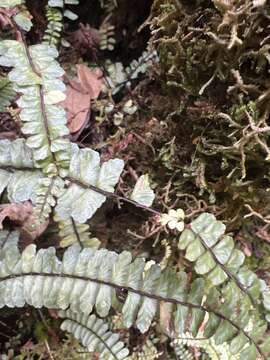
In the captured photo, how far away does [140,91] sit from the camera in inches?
78.4

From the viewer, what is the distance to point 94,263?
4.40 feet

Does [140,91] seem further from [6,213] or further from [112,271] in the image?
[112,271]

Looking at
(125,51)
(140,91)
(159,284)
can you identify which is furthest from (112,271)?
(125,51)

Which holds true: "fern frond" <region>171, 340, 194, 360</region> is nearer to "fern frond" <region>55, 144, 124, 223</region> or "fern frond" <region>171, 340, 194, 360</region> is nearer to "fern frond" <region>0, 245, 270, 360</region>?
"fern frond" <region>0, 245, 270, 360</region>

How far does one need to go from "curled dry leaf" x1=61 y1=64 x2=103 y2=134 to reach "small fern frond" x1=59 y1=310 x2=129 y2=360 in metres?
0.66

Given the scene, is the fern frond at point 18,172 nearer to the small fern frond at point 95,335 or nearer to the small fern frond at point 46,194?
the small fern frond at point 46,194

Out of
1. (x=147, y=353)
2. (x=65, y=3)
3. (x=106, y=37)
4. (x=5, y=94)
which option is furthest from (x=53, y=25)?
(x=147, y=353)

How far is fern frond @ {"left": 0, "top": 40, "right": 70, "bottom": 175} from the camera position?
1.32 metres

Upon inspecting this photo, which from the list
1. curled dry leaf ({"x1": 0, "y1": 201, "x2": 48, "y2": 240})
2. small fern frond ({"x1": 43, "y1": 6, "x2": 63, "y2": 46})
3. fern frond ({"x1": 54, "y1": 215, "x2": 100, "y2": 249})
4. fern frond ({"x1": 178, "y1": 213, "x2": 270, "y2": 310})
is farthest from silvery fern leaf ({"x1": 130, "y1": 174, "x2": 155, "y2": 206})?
small fern frond ({"x1": 43, "y1": 6, "x2": 63, "y2": 46})

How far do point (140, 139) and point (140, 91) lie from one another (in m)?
0.21

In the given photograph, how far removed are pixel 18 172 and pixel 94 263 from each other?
301 mm

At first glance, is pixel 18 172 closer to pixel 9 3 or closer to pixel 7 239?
pixel 7 239

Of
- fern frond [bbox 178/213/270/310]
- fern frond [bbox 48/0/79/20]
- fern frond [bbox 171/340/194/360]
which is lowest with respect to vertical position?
fern frond [bbox 171/340/194/360]

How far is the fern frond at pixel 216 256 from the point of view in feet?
4.39
